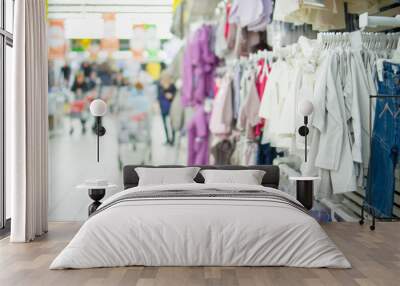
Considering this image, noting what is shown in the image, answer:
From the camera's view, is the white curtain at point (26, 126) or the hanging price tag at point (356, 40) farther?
the hanging price tag at point (356, 40)

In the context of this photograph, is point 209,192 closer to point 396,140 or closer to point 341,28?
point 396,140

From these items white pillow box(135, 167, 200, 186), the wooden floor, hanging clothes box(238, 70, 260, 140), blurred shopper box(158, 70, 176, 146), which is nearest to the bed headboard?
white pillow box(135, 167, 200, 186)

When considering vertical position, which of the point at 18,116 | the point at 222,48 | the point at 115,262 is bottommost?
the point at 115,262

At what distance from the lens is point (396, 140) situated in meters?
6.07

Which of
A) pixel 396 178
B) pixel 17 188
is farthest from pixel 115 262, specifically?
pixel 396 178

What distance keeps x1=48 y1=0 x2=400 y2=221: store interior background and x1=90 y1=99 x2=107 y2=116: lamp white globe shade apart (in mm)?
544

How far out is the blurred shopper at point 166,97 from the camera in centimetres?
687

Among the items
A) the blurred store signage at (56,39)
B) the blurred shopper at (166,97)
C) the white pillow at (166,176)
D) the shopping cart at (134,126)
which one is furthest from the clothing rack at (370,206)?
the blurred store signage at (56,39)

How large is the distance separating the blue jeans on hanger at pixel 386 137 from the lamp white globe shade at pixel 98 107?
269 centimetres

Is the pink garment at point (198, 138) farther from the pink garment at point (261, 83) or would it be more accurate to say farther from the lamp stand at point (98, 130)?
the lamp stand at point (98, 130)

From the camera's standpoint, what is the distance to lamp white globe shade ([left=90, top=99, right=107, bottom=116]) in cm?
629

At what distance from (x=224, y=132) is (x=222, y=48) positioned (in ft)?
2.98

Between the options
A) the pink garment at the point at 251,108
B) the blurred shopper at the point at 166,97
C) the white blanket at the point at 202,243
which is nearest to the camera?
the white blanket at the point at 202,243

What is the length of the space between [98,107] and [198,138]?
1.21 meters
